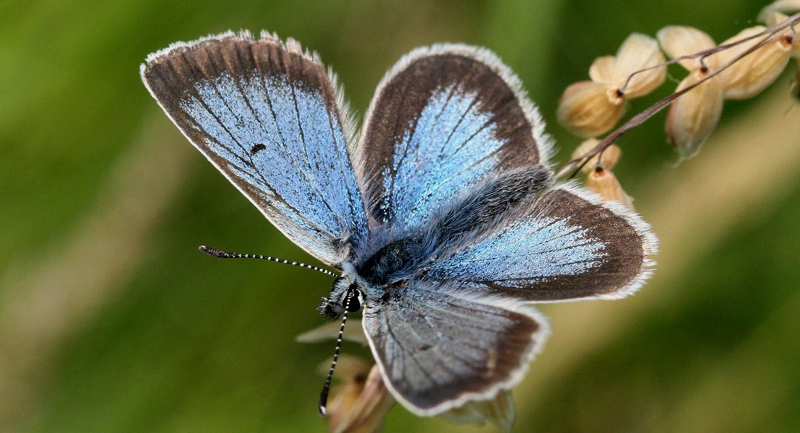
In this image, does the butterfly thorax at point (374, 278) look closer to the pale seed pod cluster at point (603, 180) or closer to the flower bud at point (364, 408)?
the flower bud at point (364, 408)

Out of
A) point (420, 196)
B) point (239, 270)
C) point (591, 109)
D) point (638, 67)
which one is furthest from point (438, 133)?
point (239, 270)

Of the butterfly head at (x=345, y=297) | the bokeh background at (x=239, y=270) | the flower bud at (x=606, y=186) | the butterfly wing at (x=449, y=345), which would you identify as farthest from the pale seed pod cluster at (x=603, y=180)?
the bokeh background at (x=239, y=270)

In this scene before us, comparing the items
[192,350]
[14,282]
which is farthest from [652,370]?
[14,282]

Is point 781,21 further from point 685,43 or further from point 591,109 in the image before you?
point 591,109

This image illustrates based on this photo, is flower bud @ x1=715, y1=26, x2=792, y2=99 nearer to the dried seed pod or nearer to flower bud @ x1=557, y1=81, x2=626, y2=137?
flower bud @ x1=557, y1=81, x2=626, y2=137

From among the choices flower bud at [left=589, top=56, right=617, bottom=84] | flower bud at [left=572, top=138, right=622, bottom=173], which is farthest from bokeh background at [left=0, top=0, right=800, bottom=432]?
flower bud at [left=572, top=138, right=622, bottom=173]
